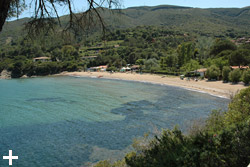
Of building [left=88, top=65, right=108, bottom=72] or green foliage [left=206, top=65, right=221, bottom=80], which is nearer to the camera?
green foliage [left=206, top=65, right=221, bottom=80]

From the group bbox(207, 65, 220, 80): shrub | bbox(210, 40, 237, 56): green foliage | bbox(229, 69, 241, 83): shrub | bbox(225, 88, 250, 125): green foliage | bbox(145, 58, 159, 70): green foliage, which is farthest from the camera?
bbox(145, 58, 159, 70): green foliage

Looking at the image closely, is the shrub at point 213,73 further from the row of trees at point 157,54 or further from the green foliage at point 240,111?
the green foliage at point 240,111

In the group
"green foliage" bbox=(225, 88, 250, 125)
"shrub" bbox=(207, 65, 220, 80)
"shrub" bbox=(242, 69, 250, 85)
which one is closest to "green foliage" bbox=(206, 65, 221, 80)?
"shrub" bbox=(207, 65, 220, 80)

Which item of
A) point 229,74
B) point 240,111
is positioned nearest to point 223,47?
point 229,74

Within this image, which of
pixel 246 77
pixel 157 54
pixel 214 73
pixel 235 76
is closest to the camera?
pixel 246 77

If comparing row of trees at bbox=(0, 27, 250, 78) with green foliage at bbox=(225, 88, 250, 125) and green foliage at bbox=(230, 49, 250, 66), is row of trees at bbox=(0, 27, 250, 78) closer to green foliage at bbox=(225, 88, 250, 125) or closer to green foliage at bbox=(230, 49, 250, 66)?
green foliage at bbox=(230, 49, 250, 66)

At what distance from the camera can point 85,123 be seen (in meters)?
21.1

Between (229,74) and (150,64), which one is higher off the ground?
(229,74)

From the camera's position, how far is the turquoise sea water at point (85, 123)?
1438 cm

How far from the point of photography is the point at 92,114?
2441 cm

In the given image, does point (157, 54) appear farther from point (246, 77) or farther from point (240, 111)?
point (240, 111)

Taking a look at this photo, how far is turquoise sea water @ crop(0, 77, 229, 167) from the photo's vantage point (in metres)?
14.4

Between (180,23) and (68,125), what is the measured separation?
551 ft

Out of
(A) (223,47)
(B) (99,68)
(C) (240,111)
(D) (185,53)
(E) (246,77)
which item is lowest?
(B) (99,68)
